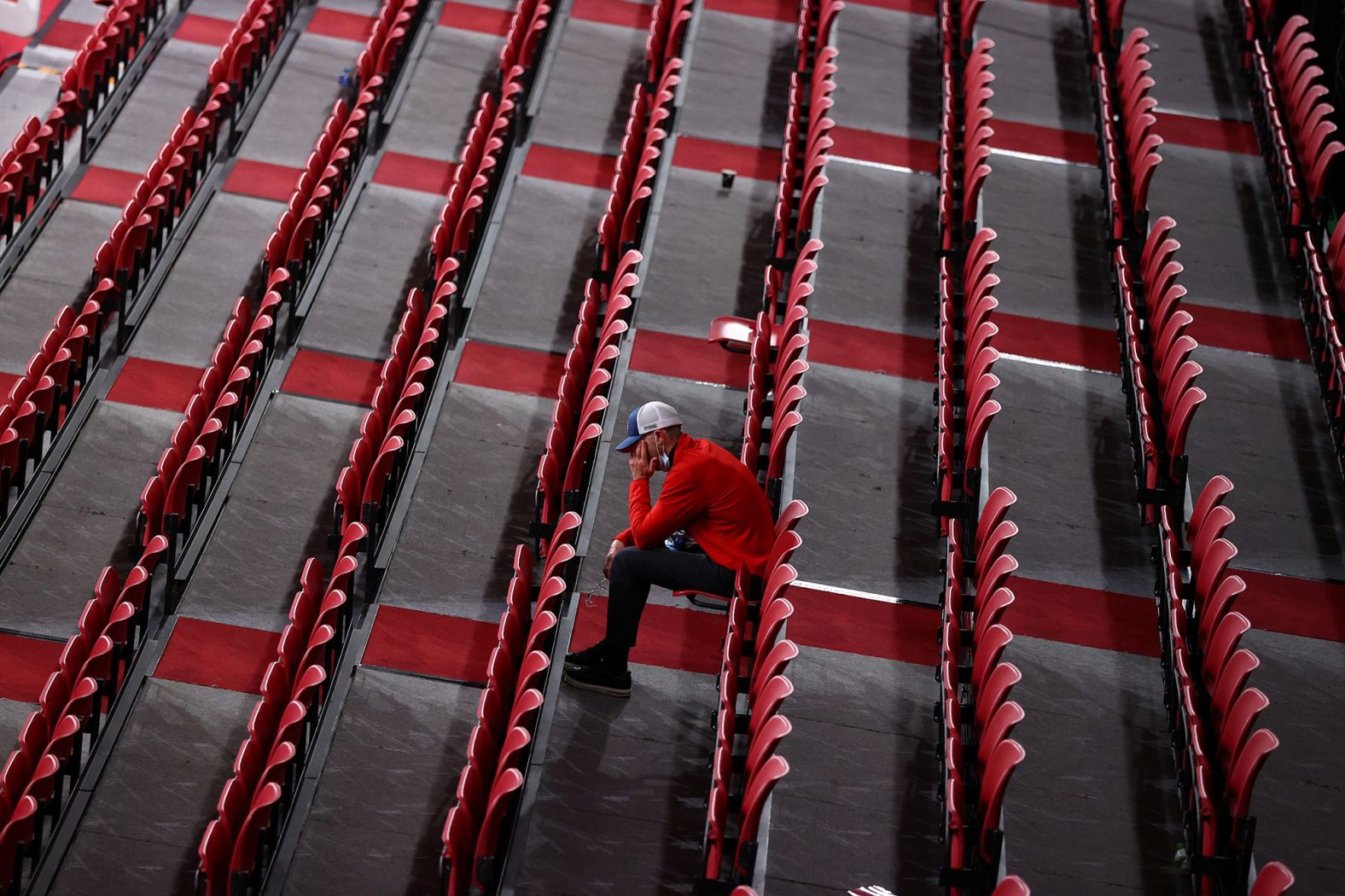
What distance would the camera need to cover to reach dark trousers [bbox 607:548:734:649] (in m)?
1.62

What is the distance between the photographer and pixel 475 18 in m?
3.25

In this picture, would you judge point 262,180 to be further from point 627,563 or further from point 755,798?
point 755,798

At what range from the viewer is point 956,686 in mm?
1541

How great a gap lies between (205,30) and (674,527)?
87.5 inches

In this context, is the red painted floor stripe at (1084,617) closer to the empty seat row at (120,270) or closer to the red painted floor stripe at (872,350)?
the red painted floor stripe at (872,350)

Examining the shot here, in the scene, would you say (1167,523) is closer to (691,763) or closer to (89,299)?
(691,763)

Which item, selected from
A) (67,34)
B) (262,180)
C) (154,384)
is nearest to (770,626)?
(154,384)

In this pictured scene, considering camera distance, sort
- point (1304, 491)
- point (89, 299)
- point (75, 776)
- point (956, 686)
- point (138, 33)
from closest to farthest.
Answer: point (956, 686) < point (75, 776) < point (1304, 491) < point (89, 299) < point (138, 33)

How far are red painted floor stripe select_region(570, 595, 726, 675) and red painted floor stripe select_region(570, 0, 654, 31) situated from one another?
67.6 inches

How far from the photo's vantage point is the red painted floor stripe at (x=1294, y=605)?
1.73 meters

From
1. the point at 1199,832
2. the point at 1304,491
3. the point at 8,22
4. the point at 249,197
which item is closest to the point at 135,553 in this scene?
the point at 249,197

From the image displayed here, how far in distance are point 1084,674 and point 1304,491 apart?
465 mm

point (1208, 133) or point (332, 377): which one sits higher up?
point (1208, 133)

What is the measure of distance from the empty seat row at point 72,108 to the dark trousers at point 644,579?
5.11ft
